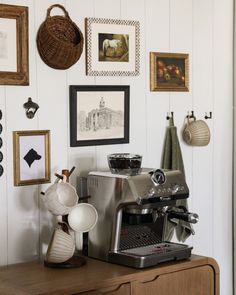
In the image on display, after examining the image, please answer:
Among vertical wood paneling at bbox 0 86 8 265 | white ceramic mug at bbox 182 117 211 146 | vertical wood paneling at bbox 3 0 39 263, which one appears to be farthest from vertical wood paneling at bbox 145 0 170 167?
vertical wood paneling at bbox 0 86 8 265

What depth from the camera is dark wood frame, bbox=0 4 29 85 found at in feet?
10.2

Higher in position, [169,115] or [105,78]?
[105,78]

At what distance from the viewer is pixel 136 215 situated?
3.22 m

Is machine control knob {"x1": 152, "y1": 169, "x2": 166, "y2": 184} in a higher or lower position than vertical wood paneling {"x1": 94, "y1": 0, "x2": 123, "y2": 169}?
lower

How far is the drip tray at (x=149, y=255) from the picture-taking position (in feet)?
9.94

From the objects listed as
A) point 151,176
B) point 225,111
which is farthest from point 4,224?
point 225,111

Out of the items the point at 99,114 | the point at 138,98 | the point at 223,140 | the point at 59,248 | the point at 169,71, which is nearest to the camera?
the point at 59,248

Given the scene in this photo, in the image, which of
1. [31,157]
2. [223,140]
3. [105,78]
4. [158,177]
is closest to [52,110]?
[31,157]

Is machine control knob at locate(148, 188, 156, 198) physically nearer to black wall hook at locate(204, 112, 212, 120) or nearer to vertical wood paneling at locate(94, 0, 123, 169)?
vertical wood paneling at locate(94, 0, 123, 169)

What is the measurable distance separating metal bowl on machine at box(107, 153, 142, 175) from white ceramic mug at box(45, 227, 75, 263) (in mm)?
405

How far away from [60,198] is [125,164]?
36cm

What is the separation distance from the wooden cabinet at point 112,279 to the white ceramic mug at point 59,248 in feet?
0.18

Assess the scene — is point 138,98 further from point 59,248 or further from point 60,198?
point 59,248

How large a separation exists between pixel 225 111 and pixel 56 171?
1230 millimetres
